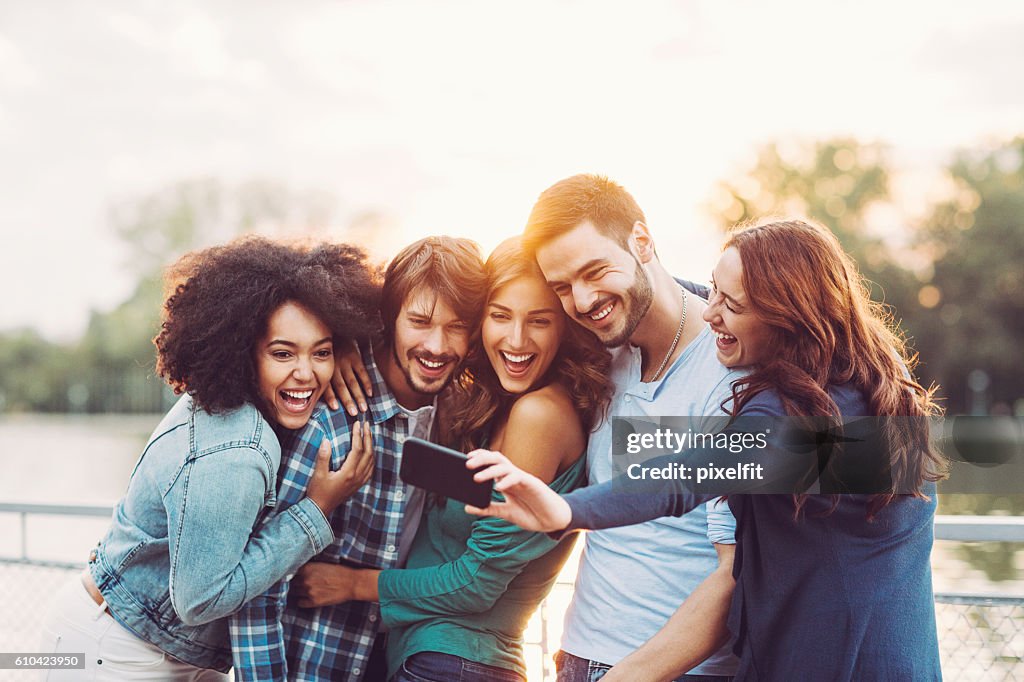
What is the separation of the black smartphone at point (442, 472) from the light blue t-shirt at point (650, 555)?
78 centimetres

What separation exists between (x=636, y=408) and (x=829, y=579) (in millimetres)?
925

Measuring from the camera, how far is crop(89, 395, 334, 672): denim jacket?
9.11 ft

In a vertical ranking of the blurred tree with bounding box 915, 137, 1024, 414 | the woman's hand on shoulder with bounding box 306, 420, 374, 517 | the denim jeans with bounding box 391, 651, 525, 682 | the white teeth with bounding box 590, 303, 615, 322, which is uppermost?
the blurred tree with bounding box 915, 137, 1024, 414

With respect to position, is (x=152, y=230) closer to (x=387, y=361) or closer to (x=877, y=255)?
(x=877, y=255)

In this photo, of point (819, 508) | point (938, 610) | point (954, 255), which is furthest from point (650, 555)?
point (954, 255)

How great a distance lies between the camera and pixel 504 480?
2355 millimetres

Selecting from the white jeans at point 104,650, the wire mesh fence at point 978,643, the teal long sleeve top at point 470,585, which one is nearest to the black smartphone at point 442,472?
the teal long sleeve top at point 470,585

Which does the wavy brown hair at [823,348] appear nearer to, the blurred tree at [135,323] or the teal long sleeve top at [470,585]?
the teal long sleeve top at [470,585]

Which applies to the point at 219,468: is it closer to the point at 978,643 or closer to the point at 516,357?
the point at 516,357

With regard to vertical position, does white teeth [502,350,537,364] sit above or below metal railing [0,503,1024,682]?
above

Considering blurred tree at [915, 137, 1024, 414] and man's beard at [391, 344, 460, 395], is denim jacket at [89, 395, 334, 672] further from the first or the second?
blurred tree at [915, 137, 1024, 414]

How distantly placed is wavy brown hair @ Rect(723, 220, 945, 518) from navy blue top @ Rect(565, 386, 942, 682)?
0.16 ft

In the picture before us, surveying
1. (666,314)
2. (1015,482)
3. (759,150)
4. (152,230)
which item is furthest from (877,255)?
(666,314)

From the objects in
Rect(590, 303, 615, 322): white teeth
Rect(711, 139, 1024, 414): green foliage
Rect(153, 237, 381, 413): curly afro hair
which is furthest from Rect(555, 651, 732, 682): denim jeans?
Rect(711, 139, 1024, 414): green foliage
